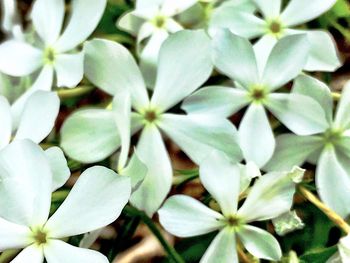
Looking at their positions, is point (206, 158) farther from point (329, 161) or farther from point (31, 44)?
point (31, 44)

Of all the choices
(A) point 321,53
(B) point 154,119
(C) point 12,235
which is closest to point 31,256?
(C) point 12,235

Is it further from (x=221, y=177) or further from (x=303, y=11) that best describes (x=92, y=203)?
(x=303, y=11)

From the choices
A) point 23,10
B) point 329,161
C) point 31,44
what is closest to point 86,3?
point 31,44

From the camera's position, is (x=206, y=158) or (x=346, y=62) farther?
(x=346, y=62)

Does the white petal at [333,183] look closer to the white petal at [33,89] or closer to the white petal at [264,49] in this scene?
the white petal at [264,49]

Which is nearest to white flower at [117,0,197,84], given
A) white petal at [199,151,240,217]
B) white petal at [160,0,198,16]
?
white petal at [160,0,198,16]

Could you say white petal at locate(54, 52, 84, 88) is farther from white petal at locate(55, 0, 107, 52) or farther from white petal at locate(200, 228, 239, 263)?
white petal at locate(200, 228, 239, 263)
